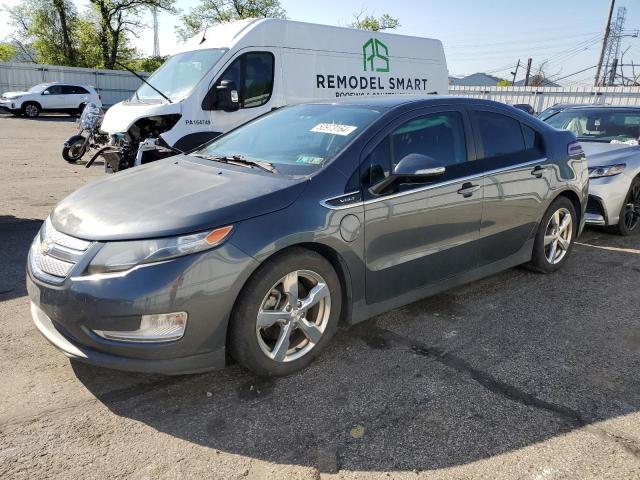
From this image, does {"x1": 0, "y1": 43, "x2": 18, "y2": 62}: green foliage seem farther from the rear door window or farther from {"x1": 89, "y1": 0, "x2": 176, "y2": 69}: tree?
the rear door window

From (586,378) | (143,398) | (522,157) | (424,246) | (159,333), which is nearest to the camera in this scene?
(159,333)

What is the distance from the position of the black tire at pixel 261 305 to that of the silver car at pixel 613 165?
14.0 ft

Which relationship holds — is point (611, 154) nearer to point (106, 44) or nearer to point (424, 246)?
point (424, 246)

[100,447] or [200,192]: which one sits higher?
[200,192]

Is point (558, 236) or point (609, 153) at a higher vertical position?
point (609, 153)

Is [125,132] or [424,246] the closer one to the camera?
[424,246]

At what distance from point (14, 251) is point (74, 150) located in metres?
6.88

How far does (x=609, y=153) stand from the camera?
253 inches

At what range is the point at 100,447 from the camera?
2477mm

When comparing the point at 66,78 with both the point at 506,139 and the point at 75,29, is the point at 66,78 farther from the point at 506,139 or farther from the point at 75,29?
the point at 506,139

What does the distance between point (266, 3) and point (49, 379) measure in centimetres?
4827

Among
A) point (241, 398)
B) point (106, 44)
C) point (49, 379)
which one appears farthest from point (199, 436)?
point (106, 44)

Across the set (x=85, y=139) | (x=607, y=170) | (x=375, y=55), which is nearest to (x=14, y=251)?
(x=607, y=170)

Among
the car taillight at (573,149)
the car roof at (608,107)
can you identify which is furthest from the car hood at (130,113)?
the car roof at (608,107)
